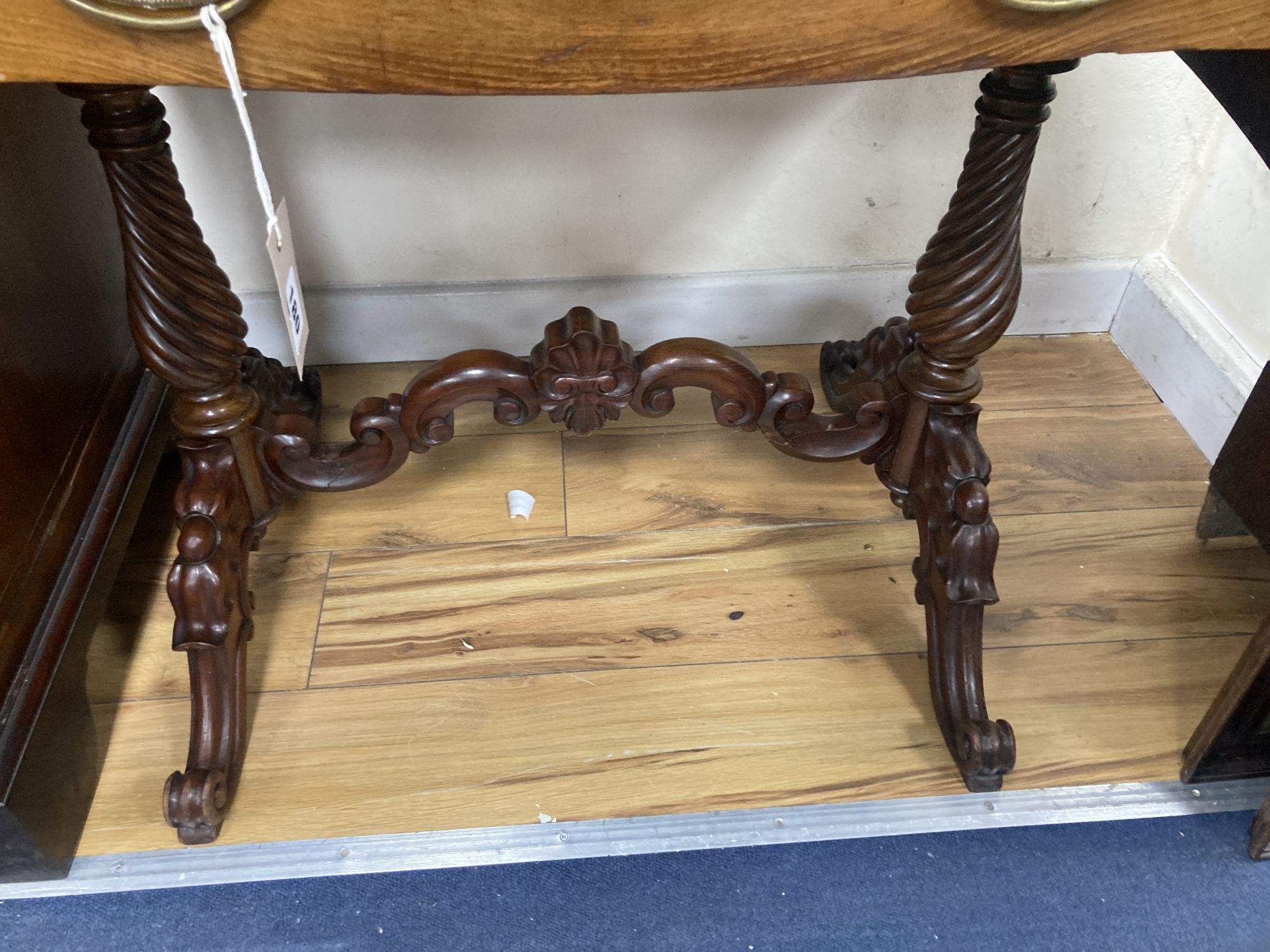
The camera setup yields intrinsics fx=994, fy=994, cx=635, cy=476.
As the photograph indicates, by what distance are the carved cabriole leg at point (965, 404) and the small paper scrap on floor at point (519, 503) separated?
41 cm

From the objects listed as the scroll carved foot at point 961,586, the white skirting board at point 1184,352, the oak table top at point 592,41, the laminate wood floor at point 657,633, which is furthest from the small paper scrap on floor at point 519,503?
the white skirting board at point 1184,352

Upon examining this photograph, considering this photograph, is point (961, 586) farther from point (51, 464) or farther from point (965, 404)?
point (51, 464)

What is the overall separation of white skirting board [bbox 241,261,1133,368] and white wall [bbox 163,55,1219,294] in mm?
21

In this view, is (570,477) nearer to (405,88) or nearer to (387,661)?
(387,661)

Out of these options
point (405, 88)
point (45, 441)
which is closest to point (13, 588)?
point (45, 441)

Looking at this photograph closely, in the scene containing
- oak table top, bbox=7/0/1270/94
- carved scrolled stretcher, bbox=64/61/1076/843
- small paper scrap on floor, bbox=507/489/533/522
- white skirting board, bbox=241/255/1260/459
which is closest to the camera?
oak table top, bbox=7/0/1270/94

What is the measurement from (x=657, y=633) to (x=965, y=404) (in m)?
0.39

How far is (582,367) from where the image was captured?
915 mm

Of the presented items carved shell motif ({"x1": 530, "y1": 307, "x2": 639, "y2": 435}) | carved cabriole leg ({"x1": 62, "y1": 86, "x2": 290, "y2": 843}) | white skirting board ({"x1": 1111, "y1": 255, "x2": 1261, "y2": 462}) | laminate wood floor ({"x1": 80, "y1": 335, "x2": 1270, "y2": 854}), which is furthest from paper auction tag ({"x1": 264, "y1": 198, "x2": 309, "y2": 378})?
white skirting board ({"x1": 1111, "y1": 255, "x2": 1261, "y2": 462})

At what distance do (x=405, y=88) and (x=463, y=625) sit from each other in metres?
0.64

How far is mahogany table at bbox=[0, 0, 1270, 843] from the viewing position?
0.52 meters

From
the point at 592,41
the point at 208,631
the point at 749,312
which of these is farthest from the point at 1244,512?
the point at 208,631

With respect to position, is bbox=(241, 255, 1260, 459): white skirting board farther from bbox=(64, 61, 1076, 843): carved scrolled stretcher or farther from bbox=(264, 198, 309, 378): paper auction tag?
bbox=(264, 198, 309, 378): paper auction tag

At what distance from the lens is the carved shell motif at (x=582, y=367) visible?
91 centimetres
